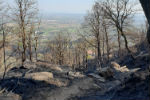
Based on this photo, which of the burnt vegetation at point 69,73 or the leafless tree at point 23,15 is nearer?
the burnt vegetation at point 69,73

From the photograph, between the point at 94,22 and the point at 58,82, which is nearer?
the point at 58,82

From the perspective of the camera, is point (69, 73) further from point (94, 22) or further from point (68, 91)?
point (94, 22)

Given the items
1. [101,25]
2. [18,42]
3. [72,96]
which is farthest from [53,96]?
[101,25]

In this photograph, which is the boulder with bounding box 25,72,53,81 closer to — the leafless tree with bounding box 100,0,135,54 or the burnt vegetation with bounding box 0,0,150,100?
the burnt vegetation with bounding box 0,0,150,100

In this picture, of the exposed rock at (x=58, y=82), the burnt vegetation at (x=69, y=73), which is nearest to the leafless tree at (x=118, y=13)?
the burnt vegetation at (x=69, y=73)

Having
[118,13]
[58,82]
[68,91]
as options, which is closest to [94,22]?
[118,13]

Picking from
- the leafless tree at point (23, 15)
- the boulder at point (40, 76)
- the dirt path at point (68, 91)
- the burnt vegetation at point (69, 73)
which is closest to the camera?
the burnt vegetation at point (69, 73)

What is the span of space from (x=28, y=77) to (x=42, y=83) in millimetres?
1172

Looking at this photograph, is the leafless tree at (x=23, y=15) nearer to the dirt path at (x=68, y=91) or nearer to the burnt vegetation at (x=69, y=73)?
the burnt vegetation at (x=69, y=73)

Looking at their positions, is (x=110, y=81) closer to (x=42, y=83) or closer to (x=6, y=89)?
(x=42, y=83)

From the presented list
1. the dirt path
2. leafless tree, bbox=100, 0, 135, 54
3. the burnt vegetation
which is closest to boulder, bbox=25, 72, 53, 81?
the burnt vegetation

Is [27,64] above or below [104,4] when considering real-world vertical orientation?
below

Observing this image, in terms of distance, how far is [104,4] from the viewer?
23828 mm

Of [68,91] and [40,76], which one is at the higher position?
[40,76]
